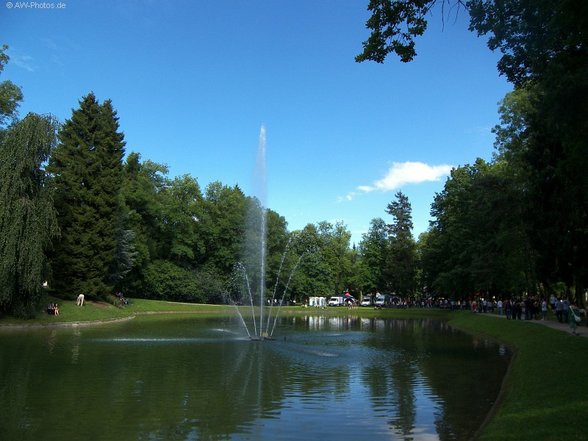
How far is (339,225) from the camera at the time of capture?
380ft

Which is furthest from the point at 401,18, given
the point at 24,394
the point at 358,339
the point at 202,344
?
the point at 358,339

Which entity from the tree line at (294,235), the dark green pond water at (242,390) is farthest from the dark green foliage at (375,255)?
the dark green pond water at (242,390)

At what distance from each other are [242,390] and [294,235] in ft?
274

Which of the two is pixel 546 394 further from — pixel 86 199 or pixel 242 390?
pixel 86 199

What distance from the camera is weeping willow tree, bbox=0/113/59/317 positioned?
31.8m

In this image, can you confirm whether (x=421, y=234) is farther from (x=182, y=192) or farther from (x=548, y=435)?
(x=548, y=435)

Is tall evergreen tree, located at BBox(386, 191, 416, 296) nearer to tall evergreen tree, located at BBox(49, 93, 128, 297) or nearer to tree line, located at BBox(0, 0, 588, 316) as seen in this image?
tree line, located at BBox(0, 0, 588, 316)

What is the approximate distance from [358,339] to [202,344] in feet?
28.8

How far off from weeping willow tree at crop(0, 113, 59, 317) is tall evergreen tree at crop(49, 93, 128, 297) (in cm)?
900

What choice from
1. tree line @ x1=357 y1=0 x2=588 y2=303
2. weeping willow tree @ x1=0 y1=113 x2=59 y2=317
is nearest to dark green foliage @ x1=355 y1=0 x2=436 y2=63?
tree line @ x1=357 y1=0 x2=588 y2=303

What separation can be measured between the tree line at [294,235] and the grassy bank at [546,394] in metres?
6.60

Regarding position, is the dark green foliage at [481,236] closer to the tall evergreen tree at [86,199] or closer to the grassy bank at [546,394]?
the grassy bank at [546,394]

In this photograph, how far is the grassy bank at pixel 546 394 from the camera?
843 cm

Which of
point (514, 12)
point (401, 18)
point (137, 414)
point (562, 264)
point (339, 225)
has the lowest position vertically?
point (137, 414)
